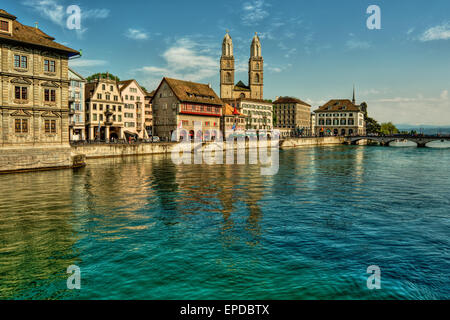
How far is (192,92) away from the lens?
247 feet

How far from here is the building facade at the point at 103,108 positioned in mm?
62750

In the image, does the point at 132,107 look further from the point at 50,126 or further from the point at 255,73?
the point at 255,73

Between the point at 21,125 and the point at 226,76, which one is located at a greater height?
the point at 226,76

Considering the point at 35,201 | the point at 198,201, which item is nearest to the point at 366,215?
the point at 198,201

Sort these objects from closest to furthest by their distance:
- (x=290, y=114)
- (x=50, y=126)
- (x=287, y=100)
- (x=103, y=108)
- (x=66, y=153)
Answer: (x=50, y=126) → (x=66, y=153) → (x=103, y=108) → (x=290, y=114) → (x=287, y=100)

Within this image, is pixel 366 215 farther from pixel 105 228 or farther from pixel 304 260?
pixel 105 228

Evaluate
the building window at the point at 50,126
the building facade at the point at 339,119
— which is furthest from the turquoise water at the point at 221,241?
the building facade at the point at 339,119

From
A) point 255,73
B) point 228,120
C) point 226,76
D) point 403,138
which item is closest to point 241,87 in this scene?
point 255,73

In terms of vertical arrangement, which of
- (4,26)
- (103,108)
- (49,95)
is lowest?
(49,95)

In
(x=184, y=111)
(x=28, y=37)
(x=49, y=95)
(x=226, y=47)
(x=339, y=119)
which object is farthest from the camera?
(x=339, y=119)

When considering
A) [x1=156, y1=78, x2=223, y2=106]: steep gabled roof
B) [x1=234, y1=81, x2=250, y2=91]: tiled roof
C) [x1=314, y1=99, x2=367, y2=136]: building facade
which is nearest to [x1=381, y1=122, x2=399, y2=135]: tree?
[x1=314, y1=99, x2=367, y2=136]: building facade

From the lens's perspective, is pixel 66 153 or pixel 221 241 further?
pixel 66 153

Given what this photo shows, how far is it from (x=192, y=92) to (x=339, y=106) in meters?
81.6

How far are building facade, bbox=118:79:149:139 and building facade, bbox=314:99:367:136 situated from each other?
260 ft
